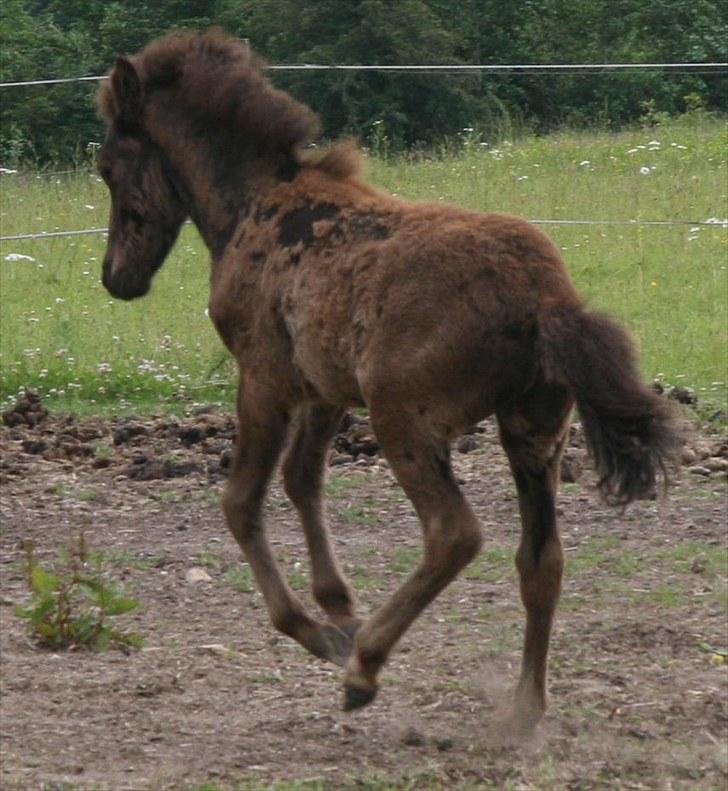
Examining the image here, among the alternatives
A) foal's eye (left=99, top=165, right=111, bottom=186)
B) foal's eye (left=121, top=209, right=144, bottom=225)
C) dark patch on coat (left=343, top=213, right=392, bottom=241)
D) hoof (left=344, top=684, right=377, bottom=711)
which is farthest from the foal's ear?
hoof (left=344, top=684, right=377, bottom=711)

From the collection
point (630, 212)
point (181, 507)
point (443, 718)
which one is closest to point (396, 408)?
point (443, 718)

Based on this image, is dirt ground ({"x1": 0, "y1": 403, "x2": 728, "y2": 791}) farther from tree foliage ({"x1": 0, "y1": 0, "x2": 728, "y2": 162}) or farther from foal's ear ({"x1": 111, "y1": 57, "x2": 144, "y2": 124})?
tree foliage ({"x1": 0, "y1": 0, "x2": 728, "y2": 162})

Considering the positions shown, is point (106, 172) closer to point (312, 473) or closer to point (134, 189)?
point (134, 189)

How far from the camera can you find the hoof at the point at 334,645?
16.2 ft

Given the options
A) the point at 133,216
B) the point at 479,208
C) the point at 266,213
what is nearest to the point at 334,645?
the point at 266,213

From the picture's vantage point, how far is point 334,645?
16.3 ft

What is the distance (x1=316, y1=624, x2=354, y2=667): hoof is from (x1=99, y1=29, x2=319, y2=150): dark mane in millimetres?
1622

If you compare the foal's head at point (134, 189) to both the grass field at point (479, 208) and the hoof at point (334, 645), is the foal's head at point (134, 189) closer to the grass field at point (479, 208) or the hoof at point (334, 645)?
the hoof at point (334, 645)

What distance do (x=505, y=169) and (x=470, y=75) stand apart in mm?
1926

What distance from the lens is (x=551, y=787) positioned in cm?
423

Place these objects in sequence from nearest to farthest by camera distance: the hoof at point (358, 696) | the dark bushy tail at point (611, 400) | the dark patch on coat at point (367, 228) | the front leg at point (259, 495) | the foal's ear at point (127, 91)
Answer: the dark bushy tail at point (611, 400) → the hoof at point (358, 696) → the dark patch on coat at point (367, 228) → the front leg at point (259, 495) → the foal's ear at point (127, 91)

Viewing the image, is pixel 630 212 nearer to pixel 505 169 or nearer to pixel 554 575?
pixel 505 169

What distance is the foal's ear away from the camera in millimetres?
5633

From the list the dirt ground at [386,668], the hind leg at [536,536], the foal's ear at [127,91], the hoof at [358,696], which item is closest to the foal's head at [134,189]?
the foal's ear at [127,91]
